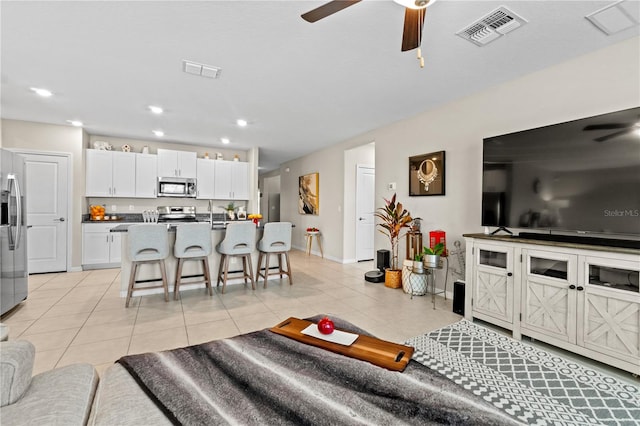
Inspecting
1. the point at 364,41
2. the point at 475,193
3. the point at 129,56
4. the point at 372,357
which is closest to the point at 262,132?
the point at 129,56

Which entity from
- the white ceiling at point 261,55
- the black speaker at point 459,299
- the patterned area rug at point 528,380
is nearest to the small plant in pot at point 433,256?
the black speaker at point 459,299

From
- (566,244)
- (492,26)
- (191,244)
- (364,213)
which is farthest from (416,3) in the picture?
(364,213)

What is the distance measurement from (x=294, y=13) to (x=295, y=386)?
93.1 inches

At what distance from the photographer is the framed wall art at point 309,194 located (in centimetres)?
727

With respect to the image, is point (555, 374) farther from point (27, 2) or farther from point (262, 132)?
point (262, 132)

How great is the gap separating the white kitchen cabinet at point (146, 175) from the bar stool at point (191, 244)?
282 cm

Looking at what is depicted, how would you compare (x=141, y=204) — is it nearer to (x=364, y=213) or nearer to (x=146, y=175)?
(x=146, y=175)

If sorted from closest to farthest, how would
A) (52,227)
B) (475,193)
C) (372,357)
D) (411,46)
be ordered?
(372,357) < (411,46) < (475,193) < (52,227)

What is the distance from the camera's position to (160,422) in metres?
0.93

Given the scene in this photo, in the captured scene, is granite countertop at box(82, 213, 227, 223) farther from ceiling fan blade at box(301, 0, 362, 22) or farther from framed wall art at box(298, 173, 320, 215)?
ceiling fan blade at box(301, 0, 362, 22)

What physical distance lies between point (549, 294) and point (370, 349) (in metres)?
→ 1.98

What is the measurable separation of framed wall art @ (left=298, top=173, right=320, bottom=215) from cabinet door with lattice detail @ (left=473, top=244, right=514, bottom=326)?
4.62 meters

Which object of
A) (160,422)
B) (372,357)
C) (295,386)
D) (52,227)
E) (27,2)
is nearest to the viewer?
(160,422)

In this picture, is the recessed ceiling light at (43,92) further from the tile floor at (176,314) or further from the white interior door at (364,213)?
the white interior door at (364,213)
